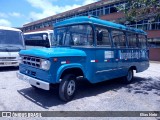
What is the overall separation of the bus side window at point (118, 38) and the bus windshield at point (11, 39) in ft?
22.2

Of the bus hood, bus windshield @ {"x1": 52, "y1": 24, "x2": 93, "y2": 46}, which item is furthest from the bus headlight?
bus windshield @ {"x1": 52, "y1": 24, "x2": 93, "y2": 46}

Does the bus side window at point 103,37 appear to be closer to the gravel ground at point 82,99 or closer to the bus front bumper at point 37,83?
the gravel ground at point 82,99

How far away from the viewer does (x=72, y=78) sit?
606 centimetres

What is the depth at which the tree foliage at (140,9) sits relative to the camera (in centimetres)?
918

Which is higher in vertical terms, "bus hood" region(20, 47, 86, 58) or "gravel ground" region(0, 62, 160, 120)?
"bus hood" region(20, 47, 86, 58)

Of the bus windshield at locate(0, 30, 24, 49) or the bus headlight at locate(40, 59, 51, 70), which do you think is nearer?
the bus headlight at locate(40, 59, 51, 70)

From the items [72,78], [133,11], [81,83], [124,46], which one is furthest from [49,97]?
[133,11]

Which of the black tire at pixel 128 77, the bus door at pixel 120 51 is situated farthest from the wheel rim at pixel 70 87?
the black tire at pixel 128 77

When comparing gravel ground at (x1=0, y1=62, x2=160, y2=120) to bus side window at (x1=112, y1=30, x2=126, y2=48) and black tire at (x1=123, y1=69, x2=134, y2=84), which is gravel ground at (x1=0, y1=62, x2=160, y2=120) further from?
bus side window at (x1=112, y1=30, x2=126, y2=48)

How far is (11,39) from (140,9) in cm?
802

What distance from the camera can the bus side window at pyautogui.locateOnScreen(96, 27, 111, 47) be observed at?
684 centimetres

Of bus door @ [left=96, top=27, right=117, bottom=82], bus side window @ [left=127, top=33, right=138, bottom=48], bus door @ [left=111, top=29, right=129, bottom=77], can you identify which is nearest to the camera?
bus door @ [left=96, top=27, right=117, bottom=82]

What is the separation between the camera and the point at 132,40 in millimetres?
9648

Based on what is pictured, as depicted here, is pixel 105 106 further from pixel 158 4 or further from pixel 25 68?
pixel 158 4
